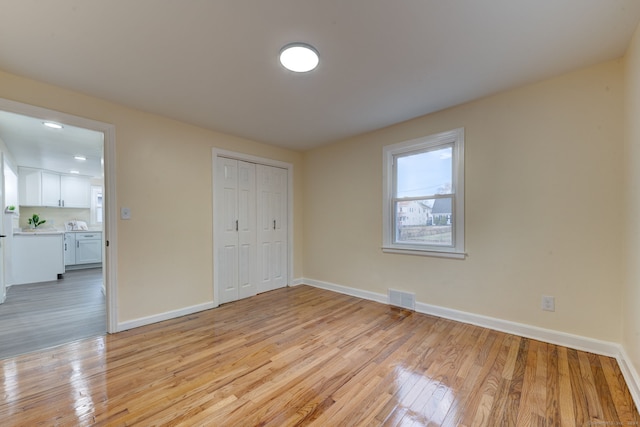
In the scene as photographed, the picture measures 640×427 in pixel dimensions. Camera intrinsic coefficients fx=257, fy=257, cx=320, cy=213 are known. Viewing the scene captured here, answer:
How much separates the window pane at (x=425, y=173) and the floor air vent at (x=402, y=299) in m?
1.27

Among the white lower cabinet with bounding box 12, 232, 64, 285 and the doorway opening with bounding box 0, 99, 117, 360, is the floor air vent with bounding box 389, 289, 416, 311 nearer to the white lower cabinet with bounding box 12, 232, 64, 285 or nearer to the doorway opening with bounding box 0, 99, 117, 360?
the doorway opening with bounding box 0, 99, 117, 360

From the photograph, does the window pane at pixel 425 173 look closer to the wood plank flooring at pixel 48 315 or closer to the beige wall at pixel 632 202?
the beige wall at pixel 632 202

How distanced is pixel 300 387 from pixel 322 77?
2432 mm

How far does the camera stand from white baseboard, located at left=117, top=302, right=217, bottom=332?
272 centimetres

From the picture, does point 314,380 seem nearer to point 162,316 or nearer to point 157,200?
point 162,316

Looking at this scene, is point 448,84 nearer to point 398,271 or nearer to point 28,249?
point 398,271

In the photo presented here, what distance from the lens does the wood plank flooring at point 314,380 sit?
59.2 inches

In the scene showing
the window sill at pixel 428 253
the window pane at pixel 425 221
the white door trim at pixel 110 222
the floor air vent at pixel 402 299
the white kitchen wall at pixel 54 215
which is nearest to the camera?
the white door trim at pixel 110 222

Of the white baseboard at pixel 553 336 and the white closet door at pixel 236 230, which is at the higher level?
the white closet door at pixel 236 230

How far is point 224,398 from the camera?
167cm

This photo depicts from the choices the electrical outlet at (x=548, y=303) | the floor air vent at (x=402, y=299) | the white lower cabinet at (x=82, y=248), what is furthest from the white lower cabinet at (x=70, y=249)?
the electrical outlet at (x=548, y=303)

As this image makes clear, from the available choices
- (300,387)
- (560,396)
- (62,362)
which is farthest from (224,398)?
(560,396)

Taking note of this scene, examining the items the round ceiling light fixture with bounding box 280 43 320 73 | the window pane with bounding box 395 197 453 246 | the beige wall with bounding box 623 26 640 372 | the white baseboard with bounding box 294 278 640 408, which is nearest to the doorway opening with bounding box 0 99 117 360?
the round ceiling light fixture with bounding box 280 43 320 73

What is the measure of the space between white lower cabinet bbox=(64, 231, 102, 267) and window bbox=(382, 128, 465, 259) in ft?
22.8
